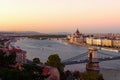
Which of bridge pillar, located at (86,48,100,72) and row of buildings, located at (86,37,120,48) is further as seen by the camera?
row of buildings, located at (86,37,120,48)

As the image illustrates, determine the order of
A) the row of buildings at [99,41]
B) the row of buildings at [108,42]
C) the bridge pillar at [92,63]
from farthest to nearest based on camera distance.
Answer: the row of buildings at [99,41] < the row of buildings at [108,42] < the bridge pillar at [92,63]

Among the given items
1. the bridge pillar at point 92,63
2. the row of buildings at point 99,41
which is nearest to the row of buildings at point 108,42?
the row of buildings at point 99,41

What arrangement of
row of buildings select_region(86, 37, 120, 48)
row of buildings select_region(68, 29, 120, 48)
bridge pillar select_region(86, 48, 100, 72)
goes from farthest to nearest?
1. row of buildings select_region(68, 29, 120, 48)
2. row of buildings select_region(86, 37, 120, 48)
3. bridge pillar select_region(86, 48, 100, 72)

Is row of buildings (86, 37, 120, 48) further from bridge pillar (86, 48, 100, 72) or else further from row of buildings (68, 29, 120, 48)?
bridge pillar (86, 48, 100, 72)

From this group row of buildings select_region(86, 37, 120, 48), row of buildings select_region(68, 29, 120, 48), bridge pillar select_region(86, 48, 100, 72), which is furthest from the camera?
row of buildings select_region(68, 29, 120, 48)

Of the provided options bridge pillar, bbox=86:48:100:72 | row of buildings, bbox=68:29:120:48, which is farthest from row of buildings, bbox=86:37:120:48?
bridge pillar, bbox=86:48:100:72

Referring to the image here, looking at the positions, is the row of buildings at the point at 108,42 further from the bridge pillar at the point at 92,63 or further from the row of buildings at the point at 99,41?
the bridge pillar at the point at 92,63

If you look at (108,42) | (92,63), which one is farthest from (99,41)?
(92,63)

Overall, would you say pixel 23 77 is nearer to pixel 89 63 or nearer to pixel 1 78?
pixel 1 78

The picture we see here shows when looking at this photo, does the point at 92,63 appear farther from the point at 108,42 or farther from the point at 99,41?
the point at 99,41

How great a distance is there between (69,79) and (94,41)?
22038 millimetres

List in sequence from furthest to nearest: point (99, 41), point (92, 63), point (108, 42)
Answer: point (99, 41) → point (108, 42) → point (92, 63)

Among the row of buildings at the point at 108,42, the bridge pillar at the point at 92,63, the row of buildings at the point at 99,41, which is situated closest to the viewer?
the bridge pillar at the point at 92,63

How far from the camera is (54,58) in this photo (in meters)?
6.78
